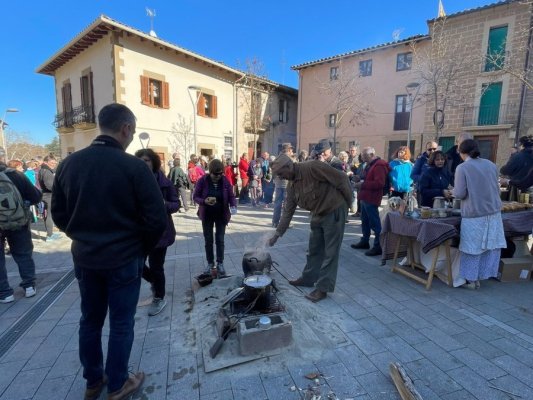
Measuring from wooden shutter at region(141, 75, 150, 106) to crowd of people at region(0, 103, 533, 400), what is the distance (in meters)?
7.52

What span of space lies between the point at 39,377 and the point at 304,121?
22026 millimetres

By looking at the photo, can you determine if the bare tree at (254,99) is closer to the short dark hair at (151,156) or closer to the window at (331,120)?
the window at (331,120)

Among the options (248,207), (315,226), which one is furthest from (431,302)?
(248,207)

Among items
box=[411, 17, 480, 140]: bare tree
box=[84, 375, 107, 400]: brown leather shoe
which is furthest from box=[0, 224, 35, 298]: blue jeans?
box=[411, 17, 480, 140]: bare tree

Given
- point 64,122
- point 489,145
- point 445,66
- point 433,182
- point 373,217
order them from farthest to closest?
point 64,122 < point 489,145 < point 445,66 < point 373,217 < point 433,182

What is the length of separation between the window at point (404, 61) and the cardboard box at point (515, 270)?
655 inches

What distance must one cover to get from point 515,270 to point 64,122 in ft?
68.8

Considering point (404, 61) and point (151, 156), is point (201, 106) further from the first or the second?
point (151, 156)

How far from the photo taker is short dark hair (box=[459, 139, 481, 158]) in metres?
3.50

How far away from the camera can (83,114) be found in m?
15.0

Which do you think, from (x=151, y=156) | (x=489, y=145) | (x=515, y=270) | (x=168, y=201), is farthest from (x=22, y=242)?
(x=489, y=145)

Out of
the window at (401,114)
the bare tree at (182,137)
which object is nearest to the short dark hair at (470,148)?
the bare tree at (182,137)

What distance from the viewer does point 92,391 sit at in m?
2.06

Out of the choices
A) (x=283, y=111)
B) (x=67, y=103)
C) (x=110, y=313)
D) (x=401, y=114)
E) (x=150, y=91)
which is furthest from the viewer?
(x=283, y=111)
